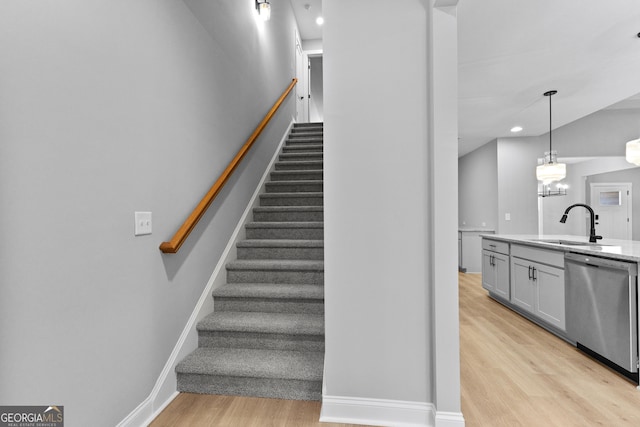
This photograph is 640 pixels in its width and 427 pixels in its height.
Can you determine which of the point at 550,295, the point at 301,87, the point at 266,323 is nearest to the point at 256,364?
the point at 266,323

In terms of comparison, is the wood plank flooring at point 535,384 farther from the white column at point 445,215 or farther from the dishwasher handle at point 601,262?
the dishwasher handle at point 601,262

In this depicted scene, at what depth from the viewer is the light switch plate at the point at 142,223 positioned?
1.55 metres

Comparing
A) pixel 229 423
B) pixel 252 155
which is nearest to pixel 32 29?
pixel 229 423

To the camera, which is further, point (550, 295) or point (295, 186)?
point (295, 186)

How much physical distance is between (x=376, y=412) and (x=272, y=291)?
1034 millimetres

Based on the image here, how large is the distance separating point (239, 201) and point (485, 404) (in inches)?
95.3

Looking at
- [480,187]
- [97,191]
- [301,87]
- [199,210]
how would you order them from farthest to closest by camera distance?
[301,87] < [480,187] < [199,210] < [97,191]

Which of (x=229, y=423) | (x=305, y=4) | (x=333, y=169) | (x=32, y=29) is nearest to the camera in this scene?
(x=32, y=29)

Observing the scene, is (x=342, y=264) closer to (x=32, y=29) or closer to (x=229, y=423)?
(x=229, y=423)

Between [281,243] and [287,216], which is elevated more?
[287,216]

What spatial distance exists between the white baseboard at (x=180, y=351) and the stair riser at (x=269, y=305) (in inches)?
4.0

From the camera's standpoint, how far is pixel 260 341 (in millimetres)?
2023

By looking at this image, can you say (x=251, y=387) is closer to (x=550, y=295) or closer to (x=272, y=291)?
(x=272, y=291)

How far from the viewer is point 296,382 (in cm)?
177
